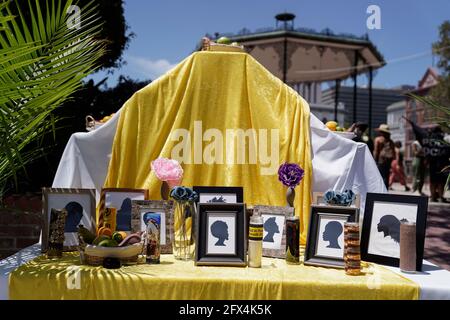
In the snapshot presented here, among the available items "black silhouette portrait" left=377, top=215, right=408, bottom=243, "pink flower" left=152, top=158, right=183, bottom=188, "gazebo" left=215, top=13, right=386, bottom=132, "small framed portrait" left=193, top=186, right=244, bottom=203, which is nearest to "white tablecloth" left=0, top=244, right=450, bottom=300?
"black silhouette portrait" left=377, top=215, right=408, bottom=243

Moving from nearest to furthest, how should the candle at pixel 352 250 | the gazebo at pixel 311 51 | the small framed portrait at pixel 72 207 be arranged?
the candle at pixel 352 250 < the small framed portrait at pixel 72 207 < the gazebo at pixel 311 51

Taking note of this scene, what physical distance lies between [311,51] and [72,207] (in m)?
10.7

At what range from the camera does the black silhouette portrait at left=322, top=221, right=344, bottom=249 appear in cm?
205

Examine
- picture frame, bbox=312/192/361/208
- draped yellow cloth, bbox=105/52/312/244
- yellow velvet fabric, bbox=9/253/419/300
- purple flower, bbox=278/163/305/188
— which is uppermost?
draped yellow cloth, bbox=105/52/312/244

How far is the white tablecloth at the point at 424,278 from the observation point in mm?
1729

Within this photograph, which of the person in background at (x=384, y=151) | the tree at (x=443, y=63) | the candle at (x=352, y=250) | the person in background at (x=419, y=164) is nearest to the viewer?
the candle at (x=352, y=250)

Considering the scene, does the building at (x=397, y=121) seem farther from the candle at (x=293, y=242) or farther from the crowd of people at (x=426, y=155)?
the candle at (x=293, y=242)

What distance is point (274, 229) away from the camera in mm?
2207

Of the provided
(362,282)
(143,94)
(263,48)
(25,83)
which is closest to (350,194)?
(362,282)

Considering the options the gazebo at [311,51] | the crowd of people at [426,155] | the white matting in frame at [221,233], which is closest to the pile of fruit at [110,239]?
the white matting in frame at [221,233]

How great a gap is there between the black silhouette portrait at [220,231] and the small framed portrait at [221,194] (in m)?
0.30

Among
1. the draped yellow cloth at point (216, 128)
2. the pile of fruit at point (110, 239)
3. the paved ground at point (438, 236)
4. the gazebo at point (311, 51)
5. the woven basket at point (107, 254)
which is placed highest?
the gazebo at point (311, 51)

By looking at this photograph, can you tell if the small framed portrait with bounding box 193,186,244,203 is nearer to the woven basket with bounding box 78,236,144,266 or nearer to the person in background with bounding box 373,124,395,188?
the woven basket with bounding box 78,236,144,266

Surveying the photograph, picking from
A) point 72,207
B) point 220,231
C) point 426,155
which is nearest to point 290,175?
point 220,231
